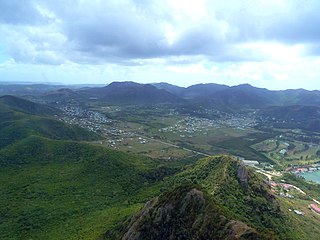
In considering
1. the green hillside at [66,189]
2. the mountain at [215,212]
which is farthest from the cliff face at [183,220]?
the green hillside at [66,189]

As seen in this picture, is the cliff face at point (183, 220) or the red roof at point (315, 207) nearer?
the cliff face at point (183, 220)

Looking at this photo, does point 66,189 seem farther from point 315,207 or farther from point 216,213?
point 315,207

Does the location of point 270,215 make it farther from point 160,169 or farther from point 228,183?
point 160,169

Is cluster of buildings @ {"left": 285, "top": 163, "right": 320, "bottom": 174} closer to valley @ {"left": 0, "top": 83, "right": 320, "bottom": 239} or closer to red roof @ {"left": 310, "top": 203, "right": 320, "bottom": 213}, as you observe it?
valley @ {"left": 0, "top": 83, "right": 320, "bottom": 239}

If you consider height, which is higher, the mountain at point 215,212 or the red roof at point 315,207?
the mountain at point 215,212

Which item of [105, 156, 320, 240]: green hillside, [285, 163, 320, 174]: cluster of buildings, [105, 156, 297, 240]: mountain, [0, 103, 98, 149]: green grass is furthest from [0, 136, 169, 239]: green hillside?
[285, 163, 320, 174]: cluster of buildings

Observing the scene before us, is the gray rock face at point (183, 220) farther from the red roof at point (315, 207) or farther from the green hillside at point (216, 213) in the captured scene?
the red roof at point (315, 207)

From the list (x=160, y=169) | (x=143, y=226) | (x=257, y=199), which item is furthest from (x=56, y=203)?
(x=257, y=199)

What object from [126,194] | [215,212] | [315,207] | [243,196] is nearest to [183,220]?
[215,212]
